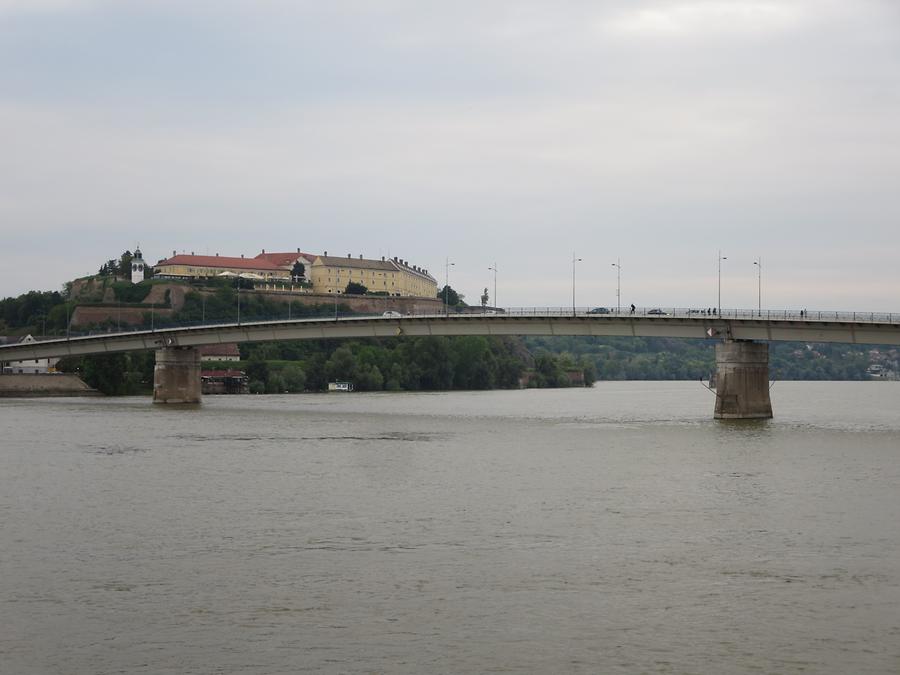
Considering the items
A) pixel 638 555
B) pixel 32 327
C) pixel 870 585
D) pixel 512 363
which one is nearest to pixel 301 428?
pixel 638 555

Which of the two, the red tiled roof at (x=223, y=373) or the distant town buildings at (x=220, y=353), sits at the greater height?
the distant town buildings at (x=220, y=353)

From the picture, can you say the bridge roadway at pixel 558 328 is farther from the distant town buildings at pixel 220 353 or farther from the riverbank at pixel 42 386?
the distant town buildings at pixel 220 353

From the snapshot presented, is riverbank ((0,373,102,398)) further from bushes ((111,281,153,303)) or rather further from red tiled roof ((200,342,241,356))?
bushes ((111,281,153,303))

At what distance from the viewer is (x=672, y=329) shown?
262 feet

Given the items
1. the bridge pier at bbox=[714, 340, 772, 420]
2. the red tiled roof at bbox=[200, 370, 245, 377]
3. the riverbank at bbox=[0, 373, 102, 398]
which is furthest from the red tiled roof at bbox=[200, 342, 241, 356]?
the bridge pier at bbox=[714, 340, 772, 420]

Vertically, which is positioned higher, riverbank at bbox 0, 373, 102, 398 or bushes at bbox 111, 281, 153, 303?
bushes at bbox 111, 281, 153, 303

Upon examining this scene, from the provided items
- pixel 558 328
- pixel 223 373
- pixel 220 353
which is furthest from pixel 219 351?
pixel 558 328

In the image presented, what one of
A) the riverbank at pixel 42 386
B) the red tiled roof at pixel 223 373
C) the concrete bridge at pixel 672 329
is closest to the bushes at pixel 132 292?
the red tiled roof at pixel 223 373

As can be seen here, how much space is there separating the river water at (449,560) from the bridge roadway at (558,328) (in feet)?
A: 57.8

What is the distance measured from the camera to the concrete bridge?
73688 mm

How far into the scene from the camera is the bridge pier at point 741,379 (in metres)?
78.8

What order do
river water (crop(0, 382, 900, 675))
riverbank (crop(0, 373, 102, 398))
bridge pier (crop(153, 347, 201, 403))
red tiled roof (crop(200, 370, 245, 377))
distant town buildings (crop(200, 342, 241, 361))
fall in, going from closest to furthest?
river water (crop(0, 382, 900, 675)) < bridge pier (crop(153, 347, 201, 403)) < riverbank (crop(0, 373, 102, 398)) < red tiled roof (crop(200, 370, 245, 377)) < distant town buildings (crop(200, 342, 241, 361))

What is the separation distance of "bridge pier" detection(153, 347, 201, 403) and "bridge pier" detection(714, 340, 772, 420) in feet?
174

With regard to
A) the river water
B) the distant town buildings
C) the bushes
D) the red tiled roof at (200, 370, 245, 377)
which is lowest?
the river water
